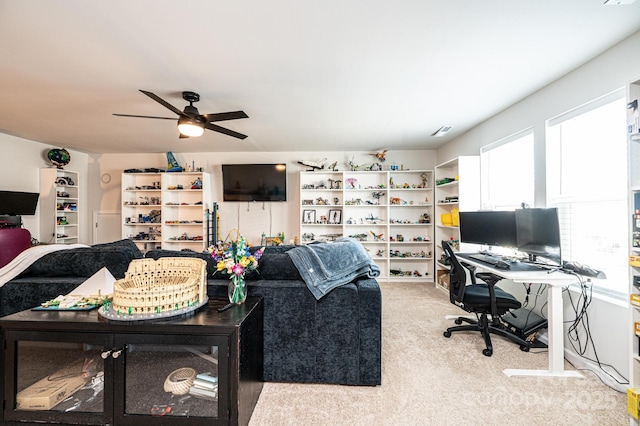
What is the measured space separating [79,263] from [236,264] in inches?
49.8

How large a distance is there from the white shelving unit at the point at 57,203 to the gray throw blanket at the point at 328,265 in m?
4.98

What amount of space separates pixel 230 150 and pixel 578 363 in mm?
5465

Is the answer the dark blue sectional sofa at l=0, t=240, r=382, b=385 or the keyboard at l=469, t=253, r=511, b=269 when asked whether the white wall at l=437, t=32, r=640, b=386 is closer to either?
the keyboard at l=469, t=253, r=511, b=269

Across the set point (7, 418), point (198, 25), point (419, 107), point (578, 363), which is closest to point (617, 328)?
point (578, 363)

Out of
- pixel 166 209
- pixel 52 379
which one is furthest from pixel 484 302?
pixel 166 209

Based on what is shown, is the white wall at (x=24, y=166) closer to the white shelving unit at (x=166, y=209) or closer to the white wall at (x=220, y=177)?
the white wall at (x=220, y=177)

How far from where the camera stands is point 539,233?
2375mm

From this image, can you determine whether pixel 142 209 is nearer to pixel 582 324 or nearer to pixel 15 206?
pixel 15 206

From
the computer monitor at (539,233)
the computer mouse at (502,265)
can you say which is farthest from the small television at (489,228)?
the computer mouse at (502,265)

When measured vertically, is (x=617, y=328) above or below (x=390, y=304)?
above

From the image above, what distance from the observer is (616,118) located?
2.00 m

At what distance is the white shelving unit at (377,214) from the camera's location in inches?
195

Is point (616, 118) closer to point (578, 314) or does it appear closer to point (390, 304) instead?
point (578, 314)

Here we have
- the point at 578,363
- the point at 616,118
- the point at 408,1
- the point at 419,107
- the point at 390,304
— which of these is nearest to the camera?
the point at 408,1
